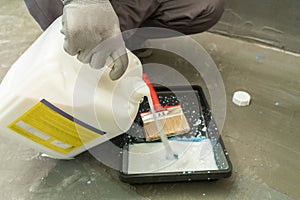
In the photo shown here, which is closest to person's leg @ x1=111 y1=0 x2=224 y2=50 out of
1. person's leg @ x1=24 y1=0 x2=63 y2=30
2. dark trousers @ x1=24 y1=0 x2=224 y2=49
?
dark trousers @ x1=24 y1=0 x2=224 y2=49

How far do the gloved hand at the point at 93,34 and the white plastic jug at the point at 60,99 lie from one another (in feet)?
0.19

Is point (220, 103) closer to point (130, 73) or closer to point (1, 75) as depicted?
point (130, 73)

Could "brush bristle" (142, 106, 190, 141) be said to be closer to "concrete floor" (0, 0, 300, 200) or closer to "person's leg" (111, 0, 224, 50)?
"concrete floor" (0, 0, 300, 200)

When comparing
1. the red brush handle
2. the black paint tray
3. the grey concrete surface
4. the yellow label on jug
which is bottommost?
the grey concrete surface

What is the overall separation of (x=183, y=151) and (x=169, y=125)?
9 centimetres

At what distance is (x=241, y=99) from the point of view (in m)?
1.16

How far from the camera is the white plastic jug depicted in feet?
2.53

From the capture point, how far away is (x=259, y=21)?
1.45 m

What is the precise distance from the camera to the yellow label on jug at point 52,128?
0.78 m

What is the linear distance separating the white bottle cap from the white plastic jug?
41 centimetres

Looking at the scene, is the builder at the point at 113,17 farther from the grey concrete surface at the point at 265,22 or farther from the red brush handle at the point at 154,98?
the grey concrete surface at the point at 265,22

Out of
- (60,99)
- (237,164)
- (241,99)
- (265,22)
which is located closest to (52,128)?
(60,99)

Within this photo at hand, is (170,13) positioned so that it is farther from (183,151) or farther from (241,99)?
(183,151)

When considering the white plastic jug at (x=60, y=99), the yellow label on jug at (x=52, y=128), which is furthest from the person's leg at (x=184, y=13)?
the yellow label on jug at (x=52, y=128)
